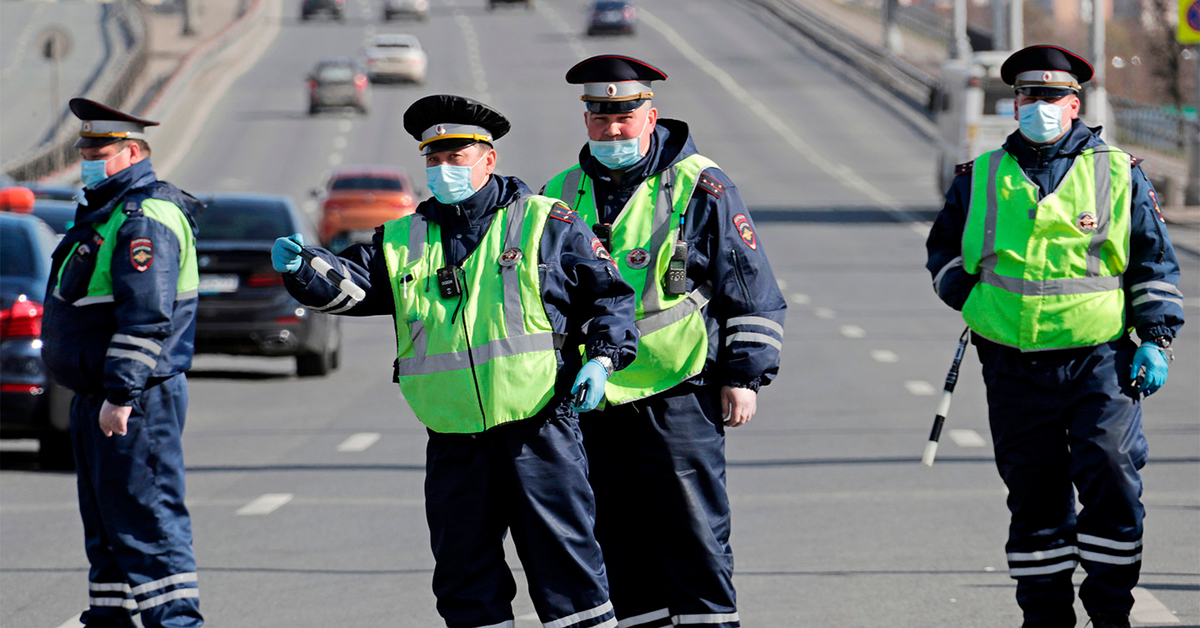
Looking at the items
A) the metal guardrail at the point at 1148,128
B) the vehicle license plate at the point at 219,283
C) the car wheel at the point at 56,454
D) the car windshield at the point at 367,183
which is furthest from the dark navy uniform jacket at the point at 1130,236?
the metal guardrail at the point at 1148,128

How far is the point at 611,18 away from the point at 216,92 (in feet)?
58.3

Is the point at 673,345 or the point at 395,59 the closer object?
the point at 673,345

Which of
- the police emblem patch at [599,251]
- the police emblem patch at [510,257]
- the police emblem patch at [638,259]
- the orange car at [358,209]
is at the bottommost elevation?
the orange car at [358,209]

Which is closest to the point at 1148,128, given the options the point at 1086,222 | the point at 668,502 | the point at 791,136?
the point at 791,136

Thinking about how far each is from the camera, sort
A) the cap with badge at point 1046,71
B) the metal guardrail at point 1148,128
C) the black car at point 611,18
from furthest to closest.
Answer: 1. the black car at point 611,18
2. the metal guardrail at point 1148,128
3. the cap with badge at point 1046,71

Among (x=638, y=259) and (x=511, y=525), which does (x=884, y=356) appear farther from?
(x=511, y=525)

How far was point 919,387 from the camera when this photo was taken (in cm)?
1401

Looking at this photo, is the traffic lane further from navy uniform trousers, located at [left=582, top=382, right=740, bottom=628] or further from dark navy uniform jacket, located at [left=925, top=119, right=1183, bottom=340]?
navy uniform trousers, located at [left=582, top=382, right=740, bottom=628]

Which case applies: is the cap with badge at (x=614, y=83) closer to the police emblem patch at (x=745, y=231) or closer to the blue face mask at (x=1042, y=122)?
the police emblem patch at (x=745, y=231)

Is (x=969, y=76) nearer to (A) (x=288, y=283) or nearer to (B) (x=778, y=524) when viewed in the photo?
(B) (x=778, y=524)

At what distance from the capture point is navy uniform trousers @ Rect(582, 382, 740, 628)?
5.48 meters

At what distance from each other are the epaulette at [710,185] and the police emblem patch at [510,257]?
2.56ft

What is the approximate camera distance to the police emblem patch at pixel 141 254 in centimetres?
598

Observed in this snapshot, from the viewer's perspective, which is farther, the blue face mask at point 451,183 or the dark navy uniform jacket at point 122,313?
the dark navy uniform jacket at point 122,313
